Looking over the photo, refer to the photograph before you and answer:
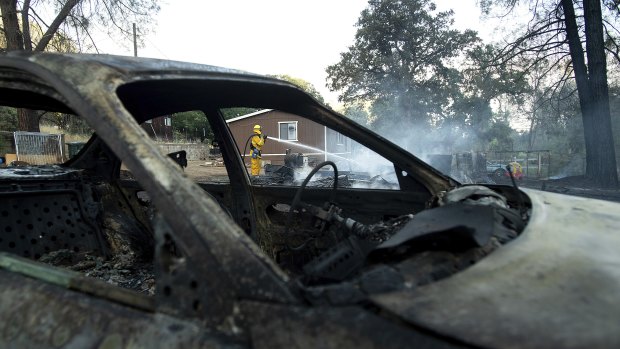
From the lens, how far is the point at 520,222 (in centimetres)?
153

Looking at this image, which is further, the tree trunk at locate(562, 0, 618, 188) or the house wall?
the house wall

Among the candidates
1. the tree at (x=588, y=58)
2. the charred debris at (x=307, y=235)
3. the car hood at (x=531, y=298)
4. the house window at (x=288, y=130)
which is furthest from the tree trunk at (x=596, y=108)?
the house window at (x=288, y=130)

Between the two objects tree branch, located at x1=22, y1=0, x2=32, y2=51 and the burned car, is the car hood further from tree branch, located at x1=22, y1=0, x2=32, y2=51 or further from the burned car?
tree branch, located at x1=22, y1=0, x2=32, y2=51

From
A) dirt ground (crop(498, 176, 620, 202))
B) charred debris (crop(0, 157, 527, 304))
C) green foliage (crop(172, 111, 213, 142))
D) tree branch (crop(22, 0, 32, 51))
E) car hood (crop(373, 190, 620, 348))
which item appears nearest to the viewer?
car hood (crop(373, 190, 620, 348))

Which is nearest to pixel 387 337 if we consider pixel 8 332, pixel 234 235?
pixel 234 235

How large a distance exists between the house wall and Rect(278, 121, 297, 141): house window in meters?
0.25

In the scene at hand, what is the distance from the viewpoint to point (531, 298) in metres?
0.87

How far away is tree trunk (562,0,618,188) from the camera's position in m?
11.8

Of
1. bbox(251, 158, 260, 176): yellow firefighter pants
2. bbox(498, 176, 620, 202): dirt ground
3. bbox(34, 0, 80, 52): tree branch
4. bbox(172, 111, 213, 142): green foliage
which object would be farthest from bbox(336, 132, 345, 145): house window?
bbox(172, 111, 213, 142): green foliage

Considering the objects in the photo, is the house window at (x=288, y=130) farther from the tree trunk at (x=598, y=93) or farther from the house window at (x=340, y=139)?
the tree trunk at (x=598, y=93)

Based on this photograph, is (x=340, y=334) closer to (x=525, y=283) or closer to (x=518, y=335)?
(x=518, y=335)

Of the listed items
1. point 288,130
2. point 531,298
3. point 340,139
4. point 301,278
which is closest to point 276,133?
point 288,130

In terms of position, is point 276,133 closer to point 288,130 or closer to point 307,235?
point 288,130

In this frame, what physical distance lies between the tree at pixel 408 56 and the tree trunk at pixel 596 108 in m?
19.7
